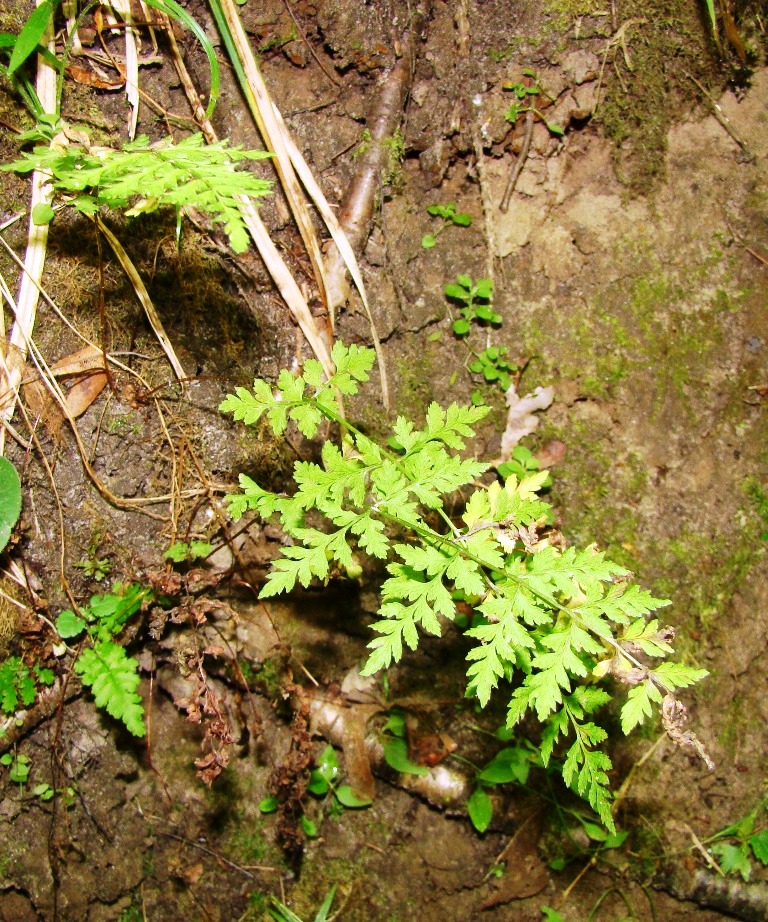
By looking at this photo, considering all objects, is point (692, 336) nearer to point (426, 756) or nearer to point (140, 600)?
Result: point (426, 756)

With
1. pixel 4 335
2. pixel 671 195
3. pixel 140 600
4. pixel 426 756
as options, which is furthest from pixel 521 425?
pixel 4 335

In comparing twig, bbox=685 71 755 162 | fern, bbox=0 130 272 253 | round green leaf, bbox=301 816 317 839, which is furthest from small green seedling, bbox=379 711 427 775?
twig, bbox=685 71 755 162

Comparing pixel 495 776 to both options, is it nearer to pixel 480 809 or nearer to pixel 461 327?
pixel 480 809

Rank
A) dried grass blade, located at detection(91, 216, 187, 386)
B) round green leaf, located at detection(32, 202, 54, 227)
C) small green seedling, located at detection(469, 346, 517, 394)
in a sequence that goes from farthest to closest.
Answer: small green seedling, located at detection(469, 346, 517, 394) → dried grass blade, located at detection(91, 216, 187, 386) → round green leaf, located at detection(32, 202, 54, 227)

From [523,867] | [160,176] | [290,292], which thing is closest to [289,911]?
[523,867]

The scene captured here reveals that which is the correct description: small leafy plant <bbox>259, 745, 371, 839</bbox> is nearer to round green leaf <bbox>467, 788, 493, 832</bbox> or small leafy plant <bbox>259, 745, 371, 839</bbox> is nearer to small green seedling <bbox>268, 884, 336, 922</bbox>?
small green seedling <bbox>268, 884, 336, 922</bbox>

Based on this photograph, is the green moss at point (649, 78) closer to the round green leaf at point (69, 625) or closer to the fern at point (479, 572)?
the fern at point (479, 572)
